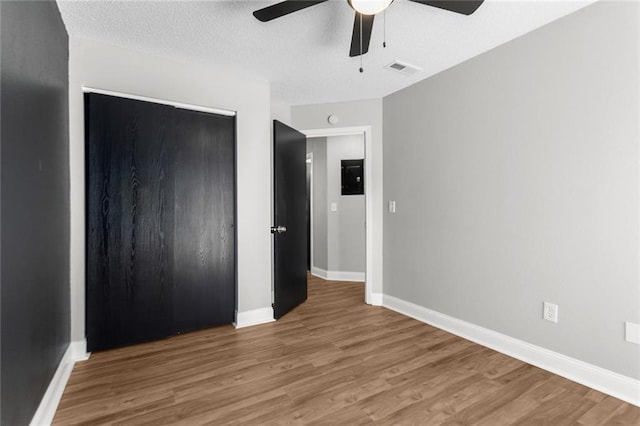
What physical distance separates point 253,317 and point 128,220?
1407 mm

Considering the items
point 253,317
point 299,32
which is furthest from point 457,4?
point 253,317

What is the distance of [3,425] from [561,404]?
8.74ft

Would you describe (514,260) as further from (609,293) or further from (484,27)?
(484,27)

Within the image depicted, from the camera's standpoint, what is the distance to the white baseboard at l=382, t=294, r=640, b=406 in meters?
1.85

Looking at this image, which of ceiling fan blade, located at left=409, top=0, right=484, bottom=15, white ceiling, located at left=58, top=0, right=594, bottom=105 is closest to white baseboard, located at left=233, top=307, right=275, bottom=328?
white ceiling, located at left=58, top=0, right=594, bottom=105

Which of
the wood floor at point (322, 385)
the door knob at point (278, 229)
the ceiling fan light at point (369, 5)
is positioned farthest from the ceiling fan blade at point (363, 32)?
the wood floor at point (322, 385)

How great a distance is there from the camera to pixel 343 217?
192 inches

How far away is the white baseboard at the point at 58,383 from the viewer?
1.56m

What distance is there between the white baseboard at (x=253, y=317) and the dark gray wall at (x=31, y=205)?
4.25ft

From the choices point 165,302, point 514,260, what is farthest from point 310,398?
point 514,260

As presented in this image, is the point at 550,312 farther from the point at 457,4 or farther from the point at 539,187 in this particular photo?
the point at 457,4

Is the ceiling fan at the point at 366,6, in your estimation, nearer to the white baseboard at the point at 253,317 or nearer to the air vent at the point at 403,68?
the air vent at the point at 403,68

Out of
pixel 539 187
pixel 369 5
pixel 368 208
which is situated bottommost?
pixel 368 208

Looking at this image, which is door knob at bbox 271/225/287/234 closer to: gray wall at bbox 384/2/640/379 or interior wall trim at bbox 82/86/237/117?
interior wall trim at bbox 82/86/237/117
